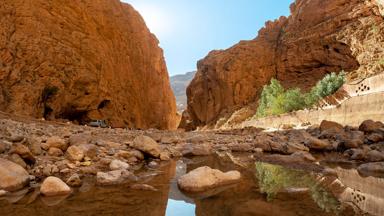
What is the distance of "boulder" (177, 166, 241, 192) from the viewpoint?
3.34 meters

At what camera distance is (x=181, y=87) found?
468 feet

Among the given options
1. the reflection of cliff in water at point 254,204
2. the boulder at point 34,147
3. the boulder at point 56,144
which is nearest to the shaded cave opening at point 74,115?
the boulder at point 56,144

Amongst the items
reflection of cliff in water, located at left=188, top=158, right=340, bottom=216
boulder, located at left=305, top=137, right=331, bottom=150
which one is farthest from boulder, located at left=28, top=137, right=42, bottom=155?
boulder, located at left=305, top=137, right=331, bottom=150

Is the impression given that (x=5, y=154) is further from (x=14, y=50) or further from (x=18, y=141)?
(x=14, y=50)

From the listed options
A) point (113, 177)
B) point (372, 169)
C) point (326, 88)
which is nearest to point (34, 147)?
point (113, 177)

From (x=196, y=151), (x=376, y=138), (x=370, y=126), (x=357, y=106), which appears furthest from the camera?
(x=357, y=106)

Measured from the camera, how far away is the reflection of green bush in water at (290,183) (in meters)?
2.72

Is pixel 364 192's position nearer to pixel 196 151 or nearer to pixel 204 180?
pixel 204 180

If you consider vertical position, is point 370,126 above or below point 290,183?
above

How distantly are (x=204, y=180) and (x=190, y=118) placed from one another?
50.1m

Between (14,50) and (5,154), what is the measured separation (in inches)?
681

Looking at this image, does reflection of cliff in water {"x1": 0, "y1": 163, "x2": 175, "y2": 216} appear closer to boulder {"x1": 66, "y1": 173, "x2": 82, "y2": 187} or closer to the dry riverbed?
boulder {"x1": 66, "y1": 173, "x2": 82, "y2": 187}

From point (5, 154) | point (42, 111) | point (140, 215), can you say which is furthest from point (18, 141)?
point (42, 111)

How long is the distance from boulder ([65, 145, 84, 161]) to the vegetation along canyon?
0.08 feet
